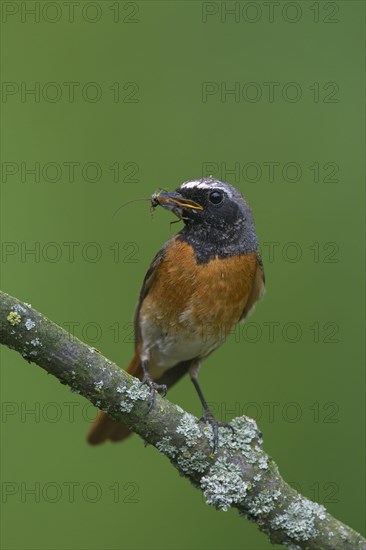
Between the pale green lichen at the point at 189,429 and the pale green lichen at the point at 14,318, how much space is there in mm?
830

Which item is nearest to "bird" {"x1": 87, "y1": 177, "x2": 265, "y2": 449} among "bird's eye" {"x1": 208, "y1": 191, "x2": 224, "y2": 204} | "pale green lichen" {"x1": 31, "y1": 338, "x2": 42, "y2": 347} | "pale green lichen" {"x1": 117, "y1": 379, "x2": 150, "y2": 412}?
"bird's eye" {"x1": 208, "y1": 191, "x2": 224, "y2": 204}

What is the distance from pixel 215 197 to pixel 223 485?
172 centimetres

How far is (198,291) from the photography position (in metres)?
4.64

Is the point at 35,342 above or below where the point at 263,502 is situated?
above

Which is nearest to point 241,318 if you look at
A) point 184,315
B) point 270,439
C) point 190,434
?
point 184,315

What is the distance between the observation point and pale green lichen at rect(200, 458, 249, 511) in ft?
11.4

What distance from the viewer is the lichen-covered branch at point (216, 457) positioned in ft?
10.7

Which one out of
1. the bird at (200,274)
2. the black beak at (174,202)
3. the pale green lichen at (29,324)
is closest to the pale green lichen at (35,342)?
the pale green lichen at (29,324)

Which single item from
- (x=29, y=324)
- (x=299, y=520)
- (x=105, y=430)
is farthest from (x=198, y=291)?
(x=29, y=324)

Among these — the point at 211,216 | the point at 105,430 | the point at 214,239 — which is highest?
the point at 211,216

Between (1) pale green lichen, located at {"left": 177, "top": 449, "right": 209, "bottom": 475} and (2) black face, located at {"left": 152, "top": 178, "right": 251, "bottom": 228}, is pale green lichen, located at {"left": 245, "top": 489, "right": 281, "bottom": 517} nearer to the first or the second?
(1) pale green lichen, located at {"left": 177, "top": 449, "right": 209, "bottom": 475}

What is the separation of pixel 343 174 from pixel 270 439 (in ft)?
6.23

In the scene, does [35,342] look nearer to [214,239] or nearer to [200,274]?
[200,274]

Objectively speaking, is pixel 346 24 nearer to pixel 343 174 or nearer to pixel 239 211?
pixel 343 174
